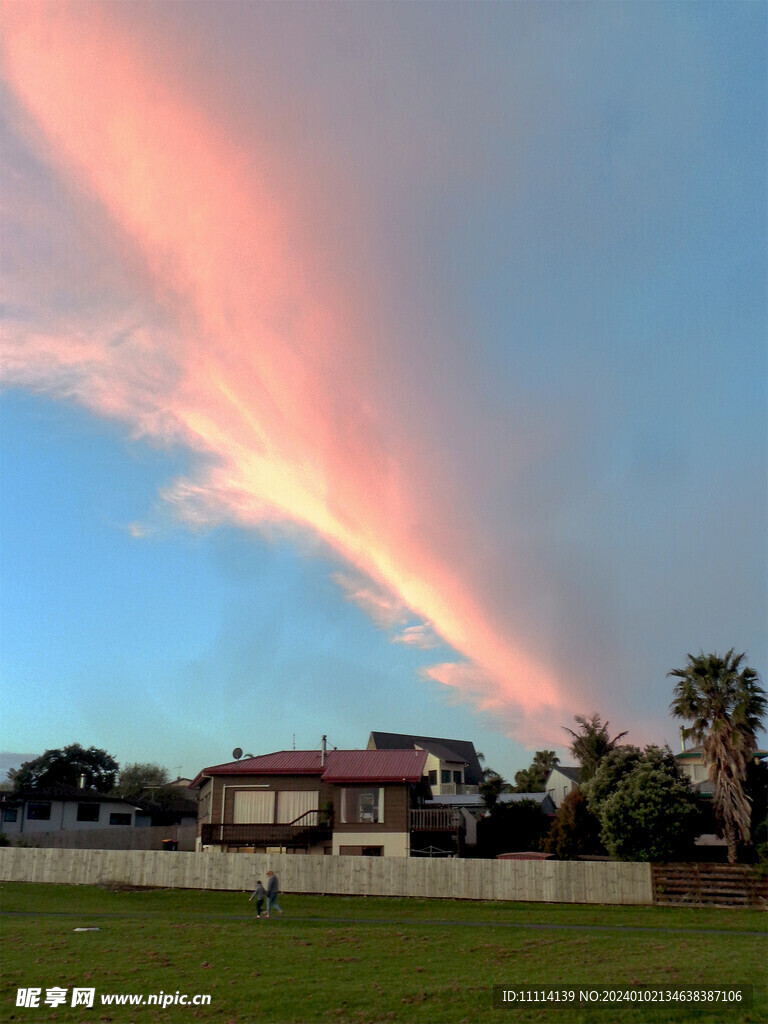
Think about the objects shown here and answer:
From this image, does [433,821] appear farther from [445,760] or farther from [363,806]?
[445,760]

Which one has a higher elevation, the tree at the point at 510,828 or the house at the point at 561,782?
the house at the point at 561,782

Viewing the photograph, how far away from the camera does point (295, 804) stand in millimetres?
48094

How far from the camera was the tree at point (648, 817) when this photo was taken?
4031cm

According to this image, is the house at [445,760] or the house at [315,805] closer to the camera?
the house at [315,805]

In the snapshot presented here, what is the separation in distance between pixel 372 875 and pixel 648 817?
1341 cm

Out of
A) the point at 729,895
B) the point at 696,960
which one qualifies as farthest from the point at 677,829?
the point at 696,960

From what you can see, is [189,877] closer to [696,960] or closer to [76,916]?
[76,916]

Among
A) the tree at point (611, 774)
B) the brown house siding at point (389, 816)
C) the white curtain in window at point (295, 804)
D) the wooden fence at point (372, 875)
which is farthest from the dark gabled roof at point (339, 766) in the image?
the tree at point (611, 774)

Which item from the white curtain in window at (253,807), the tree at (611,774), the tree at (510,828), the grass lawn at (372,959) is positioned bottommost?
the grass lawn at (372,959)

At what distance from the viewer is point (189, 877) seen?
135 feet

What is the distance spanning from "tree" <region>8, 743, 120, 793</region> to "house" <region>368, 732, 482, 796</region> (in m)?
34.6

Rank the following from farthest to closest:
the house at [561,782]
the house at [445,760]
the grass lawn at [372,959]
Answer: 1. the house at [445,760]
2. the house at [561,782]
3. the grass lawn at [372,959]

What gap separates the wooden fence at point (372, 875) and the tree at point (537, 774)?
53163 millimetres

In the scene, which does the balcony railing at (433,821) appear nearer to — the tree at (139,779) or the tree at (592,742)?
the tree at (592,742)
